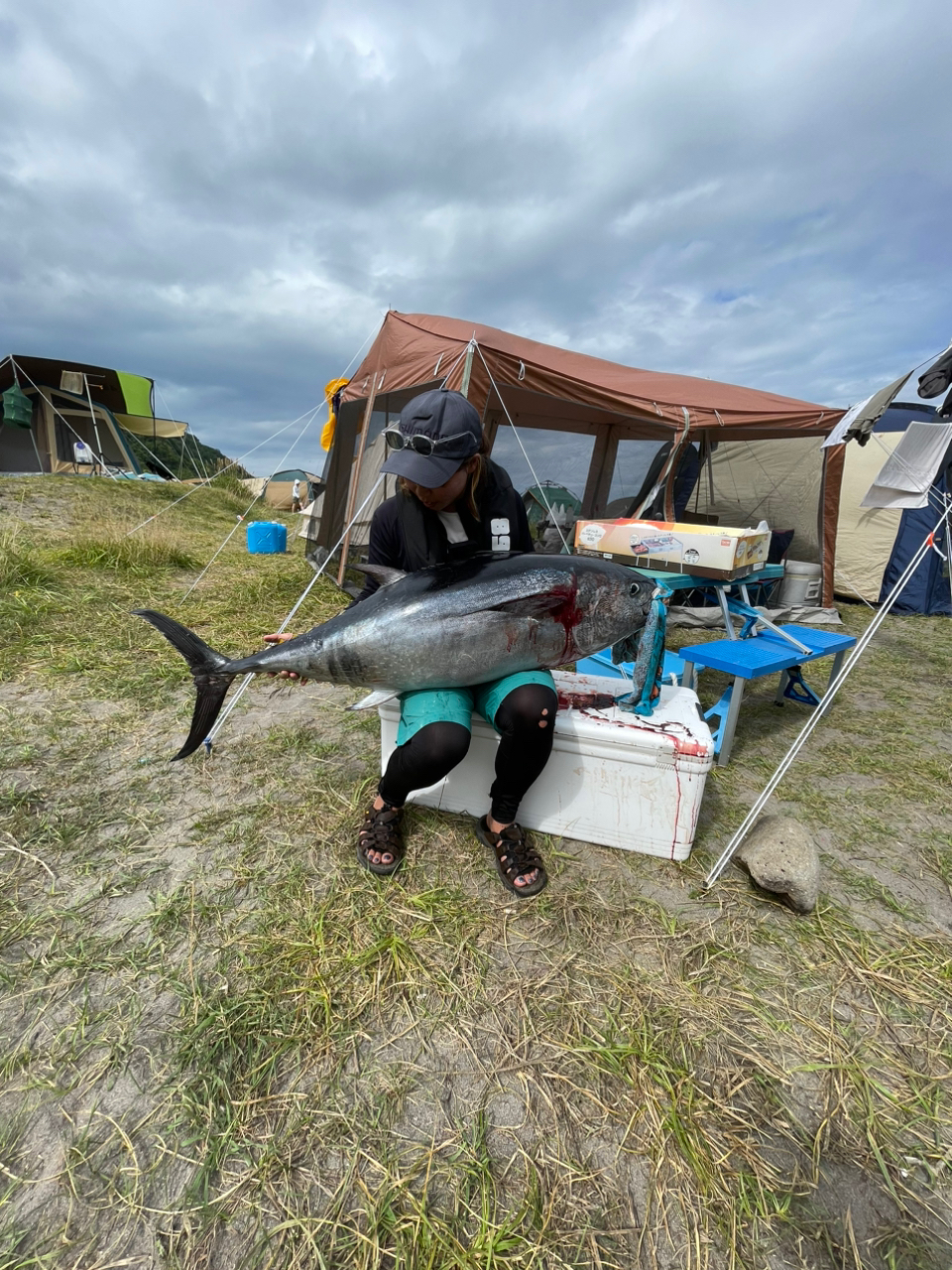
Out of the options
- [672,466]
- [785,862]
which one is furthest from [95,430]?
[785,862]

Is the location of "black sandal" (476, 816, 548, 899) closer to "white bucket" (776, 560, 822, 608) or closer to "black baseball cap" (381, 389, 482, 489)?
"black baseball cap" (381, 389, 482, 489)

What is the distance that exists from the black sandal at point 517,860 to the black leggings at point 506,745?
24 cm

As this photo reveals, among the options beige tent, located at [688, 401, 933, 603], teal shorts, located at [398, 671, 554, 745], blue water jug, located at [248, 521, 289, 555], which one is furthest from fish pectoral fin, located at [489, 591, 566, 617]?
blue water jug, located at [248, 521, 289, 555]

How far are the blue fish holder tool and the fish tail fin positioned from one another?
1.57 m

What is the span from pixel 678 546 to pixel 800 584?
337cm

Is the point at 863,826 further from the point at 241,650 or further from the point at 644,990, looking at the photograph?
the point at 241,650

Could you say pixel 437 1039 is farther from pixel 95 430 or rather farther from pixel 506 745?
pixel 95 430

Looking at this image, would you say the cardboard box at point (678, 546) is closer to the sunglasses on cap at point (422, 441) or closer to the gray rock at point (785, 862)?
the gray rock at point (785, 862)

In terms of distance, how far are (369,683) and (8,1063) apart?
4.53ft

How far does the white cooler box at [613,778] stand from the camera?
2104 mm

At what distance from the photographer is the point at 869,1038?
159 cm

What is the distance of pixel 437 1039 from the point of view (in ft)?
5.05

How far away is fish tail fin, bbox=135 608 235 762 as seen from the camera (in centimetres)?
210

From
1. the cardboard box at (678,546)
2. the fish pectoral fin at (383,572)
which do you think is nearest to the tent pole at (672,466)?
the cardboard box at (678,546)
